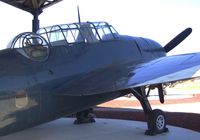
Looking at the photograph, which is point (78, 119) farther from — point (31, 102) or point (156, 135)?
point (31, 102)

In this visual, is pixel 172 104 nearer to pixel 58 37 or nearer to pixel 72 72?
pixel 58 37

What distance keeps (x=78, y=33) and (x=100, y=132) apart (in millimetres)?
2666

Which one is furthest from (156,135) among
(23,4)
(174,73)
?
(23,4)

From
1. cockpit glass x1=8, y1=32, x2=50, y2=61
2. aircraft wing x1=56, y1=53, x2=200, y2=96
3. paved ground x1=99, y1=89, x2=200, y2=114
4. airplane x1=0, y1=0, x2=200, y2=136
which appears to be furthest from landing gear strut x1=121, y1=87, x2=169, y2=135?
paved ground x1=99, y1=89, x2=200, y2=114

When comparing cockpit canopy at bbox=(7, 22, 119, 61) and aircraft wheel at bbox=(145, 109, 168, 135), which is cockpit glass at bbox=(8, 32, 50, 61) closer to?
cockpit canopy at bbox=(7, 22, 119, 61)

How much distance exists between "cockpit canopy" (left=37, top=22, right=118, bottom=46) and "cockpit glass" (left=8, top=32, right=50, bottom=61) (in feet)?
1.39

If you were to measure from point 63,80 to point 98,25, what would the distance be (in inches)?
124

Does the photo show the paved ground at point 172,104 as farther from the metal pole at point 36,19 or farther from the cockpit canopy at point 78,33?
the metal pole at point 36,19

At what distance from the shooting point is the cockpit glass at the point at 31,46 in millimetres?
8492

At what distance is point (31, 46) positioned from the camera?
8703 millimetres

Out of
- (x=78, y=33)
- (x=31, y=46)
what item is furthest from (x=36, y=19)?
(x=31, y=46)

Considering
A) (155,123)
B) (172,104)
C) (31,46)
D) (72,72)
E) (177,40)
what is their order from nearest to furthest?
(31,46), (72,72), (155,123), (177,40), (172,104)

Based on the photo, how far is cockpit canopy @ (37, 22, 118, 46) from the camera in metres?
9.89

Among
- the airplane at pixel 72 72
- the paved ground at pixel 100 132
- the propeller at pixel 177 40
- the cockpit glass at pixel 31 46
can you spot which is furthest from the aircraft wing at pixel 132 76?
the propeller at pixel 177 40
